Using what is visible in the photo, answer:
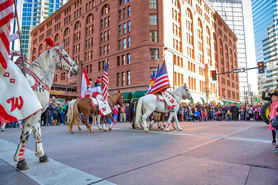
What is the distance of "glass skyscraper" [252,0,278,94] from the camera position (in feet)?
383

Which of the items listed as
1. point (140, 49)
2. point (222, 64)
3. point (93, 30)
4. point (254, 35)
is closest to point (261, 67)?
point (140, 49)

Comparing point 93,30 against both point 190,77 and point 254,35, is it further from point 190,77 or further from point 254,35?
point 254,35

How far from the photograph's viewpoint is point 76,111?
9023 millimetres

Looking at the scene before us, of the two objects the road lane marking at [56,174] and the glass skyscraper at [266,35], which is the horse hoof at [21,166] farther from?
the glass skyscraper at [266,35]

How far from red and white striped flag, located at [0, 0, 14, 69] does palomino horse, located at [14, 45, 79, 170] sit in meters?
0.97

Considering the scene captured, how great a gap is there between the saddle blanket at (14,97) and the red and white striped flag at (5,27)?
227mm

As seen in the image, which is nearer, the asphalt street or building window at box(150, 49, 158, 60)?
the asphalt street

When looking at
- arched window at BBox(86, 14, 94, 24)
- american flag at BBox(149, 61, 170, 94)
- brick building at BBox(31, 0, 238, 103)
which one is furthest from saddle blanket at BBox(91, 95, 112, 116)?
arched window at BBox(86, 14, 94, 24)

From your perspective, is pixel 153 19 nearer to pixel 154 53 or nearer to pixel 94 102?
pixel 154 53

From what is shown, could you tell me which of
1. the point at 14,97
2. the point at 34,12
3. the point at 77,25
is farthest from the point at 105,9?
the point at 34,12

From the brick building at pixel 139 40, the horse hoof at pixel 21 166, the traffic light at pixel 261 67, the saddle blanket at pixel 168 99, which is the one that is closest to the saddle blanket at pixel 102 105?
the saddle blanket at pixel 168 99

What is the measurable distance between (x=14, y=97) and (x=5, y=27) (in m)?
1.13

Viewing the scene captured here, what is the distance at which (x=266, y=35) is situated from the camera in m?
128

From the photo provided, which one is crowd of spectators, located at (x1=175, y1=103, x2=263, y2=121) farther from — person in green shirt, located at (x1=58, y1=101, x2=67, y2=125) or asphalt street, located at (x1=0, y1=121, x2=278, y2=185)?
asphalt street, located at (x1=0, y1=121, x2=278, y2=185)
